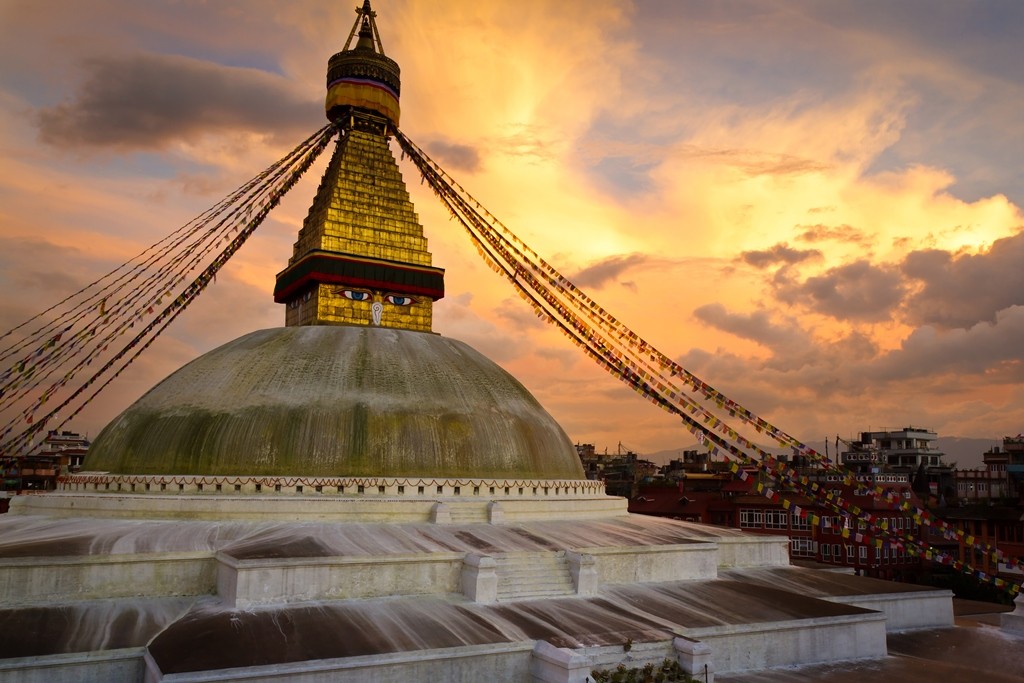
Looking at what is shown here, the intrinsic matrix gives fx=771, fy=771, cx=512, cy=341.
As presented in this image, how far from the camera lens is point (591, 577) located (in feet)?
40.7

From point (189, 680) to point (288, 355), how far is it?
8428 mm

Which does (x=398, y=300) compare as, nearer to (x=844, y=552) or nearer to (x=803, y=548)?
(x=803, y=548)

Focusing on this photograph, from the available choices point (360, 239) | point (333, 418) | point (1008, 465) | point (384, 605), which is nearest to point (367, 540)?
point (384, 605)

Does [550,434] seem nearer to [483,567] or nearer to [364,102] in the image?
[483,567]

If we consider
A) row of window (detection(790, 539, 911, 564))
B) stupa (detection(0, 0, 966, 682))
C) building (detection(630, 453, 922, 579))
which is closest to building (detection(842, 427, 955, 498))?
building (detection(630, 453, 922, 579))

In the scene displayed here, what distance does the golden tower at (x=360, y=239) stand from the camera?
58.5ft

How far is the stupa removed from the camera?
9766mm

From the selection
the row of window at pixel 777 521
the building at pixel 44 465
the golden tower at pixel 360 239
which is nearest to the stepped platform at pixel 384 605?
the golden tower at pixel 360 239

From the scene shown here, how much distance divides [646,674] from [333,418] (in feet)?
23.6

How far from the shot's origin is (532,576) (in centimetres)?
1223

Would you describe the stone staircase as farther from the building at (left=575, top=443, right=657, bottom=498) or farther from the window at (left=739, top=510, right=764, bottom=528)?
the building at (left=575, top=443, right=657, bottom=498)

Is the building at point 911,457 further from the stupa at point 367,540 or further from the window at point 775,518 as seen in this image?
the stupa at point 367,540

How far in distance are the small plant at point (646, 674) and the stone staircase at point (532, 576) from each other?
2.13m

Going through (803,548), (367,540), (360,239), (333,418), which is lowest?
(803,548)
